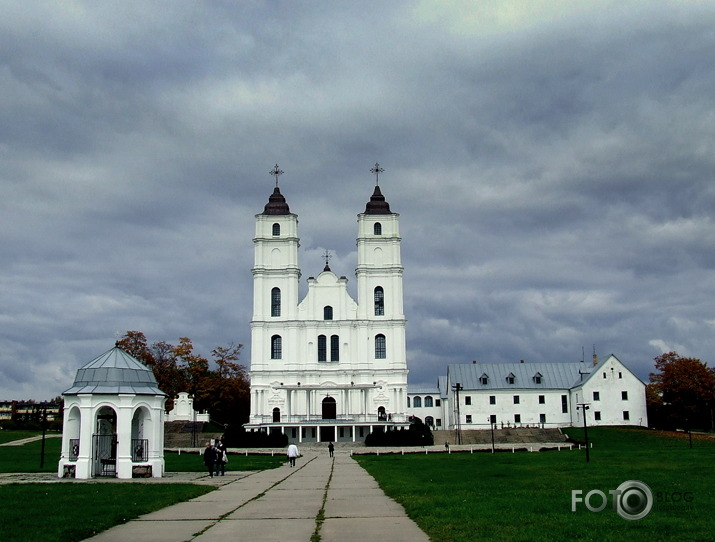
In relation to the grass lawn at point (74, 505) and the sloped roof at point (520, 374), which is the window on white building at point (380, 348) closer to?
the sloped roof at point (520, 374)

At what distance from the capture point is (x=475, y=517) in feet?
48.0

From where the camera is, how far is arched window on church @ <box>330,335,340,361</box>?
283 feet

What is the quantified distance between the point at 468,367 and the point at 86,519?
8045cm

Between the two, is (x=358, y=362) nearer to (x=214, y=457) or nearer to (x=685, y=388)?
(x=685, y=388)

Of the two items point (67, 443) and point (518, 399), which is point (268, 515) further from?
point (518, 399)

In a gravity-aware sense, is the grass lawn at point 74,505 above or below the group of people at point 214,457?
below

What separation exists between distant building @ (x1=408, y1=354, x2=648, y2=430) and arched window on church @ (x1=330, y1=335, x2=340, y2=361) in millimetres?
13092

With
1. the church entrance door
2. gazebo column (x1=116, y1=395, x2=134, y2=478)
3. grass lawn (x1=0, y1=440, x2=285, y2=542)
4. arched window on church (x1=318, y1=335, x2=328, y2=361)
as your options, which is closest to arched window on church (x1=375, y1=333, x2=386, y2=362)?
arched window on church (x1=318, y1=335, x2=328, y2=361)

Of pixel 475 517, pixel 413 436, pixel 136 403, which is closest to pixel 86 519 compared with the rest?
pixel 475 517

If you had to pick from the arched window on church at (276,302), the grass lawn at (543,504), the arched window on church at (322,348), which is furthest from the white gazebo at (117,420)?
the arched window on church at (322,348)

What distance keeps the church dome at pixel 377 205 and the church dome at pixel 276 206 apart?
889 cm

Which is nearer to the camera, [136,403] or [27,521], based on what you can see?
[27,521]

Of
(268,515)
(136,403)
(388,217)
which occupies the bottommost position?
(268,515)

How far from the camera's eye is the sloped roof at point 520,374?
90562 mm
